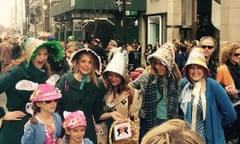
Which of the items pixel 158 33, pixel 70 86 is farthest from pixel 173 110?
pixel 158 33

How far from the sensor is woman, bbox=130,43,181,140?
634cm

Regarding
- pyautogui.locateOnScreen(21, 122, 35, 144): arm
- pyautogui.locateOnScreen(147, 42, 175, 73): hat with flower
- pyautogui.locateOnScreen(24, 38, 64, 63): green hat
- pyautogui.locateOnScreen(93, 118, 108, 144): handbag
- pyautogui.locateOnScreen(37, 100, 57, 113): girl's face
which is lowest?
pyautogui.locateOnScreen(93, 118, 108, 144): handbag

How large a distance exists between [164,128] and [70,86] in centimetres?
343

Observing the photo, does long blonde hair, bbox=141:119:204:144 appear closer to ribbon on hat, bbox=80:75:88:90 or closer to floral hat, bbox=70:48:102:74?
ribbon on hat, bbox=80:75:88:90

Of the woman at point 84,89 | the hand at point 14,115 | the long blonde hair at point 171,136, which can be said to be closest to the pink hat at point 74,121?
the woman at point 84,89

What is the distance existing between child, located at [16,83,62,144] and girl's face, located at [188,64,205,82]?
4.71 feet

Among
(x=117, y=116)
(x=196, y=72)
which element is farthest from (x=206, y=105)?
(x=117, y=116)

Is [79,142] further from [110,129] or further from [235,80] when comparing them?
[235,80]

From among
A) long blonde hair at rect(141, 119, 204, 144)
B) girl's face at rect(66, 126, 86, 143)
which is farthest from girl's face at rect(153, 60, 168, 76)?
long blonde hair at rect(141, 119, 204, 144)

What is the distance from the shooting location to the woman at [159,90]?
634 centimetres

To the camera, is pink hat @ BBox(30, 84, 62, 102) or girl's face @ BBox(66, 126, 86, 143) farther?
pink hat @ BBox(30, 84, 62, 102)

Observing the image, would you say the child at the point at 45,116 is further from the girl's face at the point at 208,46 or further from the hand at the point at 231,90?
the girl's face at the point at 208,46

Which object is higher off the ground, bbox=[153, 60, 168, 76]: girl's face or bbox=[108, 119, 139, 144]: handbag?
bbox=[153, 60, 168, 76]: girl's face

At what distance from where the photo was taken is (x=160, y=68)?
20.8 ft
